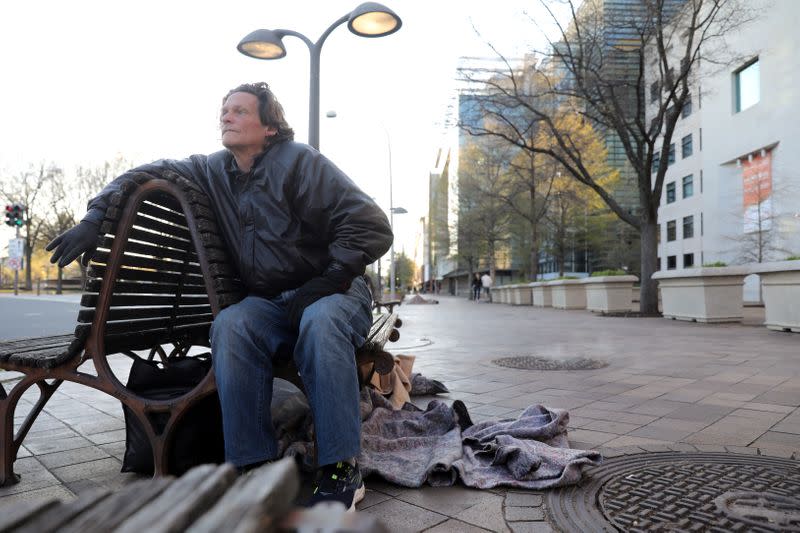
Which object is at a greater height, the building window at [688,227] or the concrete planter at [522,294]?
the building window at [688,227]

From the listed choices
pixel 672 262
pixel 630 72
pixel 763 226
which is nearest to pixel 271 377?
pixel 630 72

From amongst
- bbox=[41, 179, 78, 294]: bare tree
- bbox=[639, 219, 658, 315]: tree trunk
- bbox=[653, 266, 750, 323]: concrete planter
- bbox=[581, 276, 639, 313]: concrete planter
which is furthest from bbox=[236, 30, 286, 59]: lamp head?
bbox=[41, 179, 78, 294]: bare tree

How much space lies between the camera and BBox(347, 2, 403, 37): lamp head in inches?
297

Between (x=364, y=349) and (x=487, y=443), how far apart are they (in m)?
0.88

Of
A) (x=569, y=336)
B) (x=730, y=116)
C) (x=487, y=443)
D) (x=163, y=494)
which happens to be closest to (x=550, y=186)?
(x=730, y=116)

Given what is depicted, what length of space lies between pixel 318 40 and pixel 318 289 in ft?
22.6

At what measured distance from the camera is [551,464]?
8.32 ft

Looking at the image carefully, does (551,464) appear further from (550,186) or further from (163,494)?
(550,186)

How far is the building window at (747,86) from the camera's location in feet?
87.0

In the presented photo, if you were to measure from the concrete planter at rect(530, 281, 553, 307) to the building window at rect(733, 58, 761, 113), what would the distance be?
1371 cm

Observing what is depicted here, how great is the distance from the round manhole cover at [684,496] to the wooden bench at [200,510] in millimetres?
1661

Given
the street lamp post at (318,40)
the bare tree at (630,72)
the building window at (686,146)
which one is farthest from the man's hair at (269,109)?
the building window at (686,146)

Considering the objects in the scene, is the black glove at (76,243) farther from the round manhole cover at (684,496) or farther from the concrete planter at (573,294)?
the concrete planter at (573,294)

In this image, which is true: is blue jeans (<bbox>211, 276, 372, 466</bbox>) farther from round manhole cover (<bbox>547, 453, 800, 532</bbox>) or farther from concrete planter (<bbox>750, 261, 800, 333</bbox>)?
concrete planter (<bbox>750, 261, 800, 333</bbox>)
